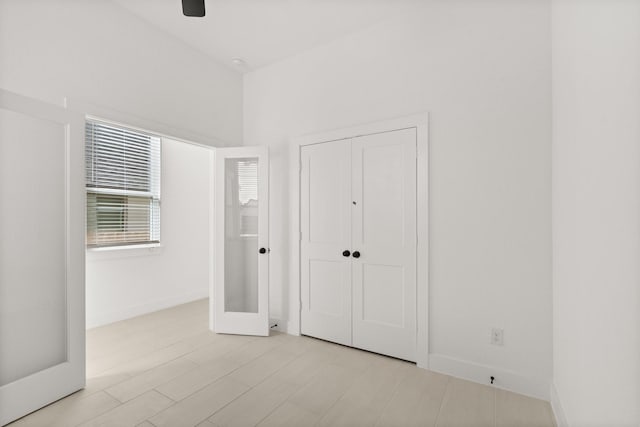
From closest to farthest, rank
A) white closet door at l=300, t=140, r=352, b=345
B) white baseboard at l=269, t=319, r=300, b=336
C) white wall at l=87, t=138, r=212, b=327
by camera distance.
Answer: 1. white closet door at l=300, t=140, r=352, b=345
2. white baseboard at l=269, t=319, r=300, b=336
3. white wall at l=87, t=138, r=212, b=327

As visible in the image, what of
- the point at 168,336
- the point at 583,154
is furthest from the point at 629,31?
the point at 168,336

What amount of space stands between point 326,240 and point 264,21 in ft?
7.35

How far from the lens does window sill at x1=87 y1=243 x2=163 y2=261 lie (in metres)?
3.73

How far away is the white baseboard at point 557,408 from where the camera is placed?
1.75 meters

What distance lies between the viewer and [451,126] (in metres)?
2.47

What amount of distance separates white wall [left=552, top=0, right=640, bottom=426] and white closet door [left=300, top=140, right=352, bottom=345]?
1.70 metres

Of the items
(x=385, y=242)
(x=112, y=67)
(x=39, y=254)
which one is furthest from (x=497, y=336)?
(x=112, y=67)

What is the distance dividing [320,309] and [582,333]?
224cm

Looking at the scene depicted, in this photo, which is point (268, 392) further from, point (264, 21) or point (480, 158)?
point (264, 21)

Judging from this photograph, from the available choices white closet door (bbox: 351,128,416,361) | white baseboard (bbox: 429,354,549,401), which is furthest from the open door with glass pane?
white baseboard (bbox: 429,354,549,401)

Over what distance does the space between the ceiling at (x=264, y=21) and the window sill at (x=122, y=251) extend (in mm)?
2742

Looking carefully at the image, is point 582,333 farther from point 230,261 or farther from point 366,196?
point 230,261

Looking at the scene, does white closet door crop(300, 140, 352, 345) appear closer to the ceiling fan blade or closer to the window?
the ceiling fan blade

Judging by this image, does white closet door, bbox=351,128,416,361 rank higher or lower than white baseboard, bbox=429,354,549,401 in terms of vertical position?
higher
